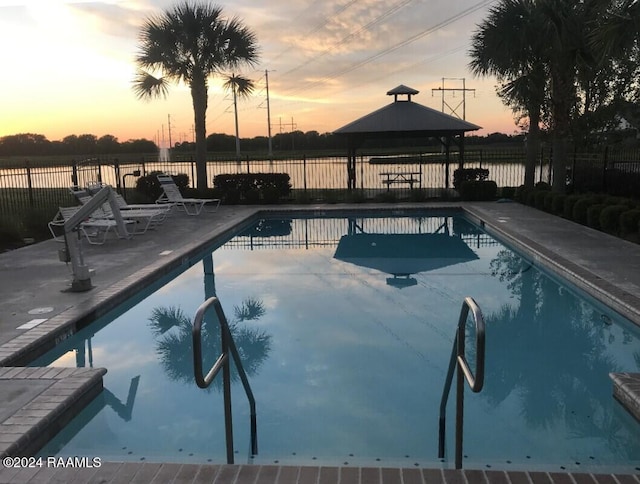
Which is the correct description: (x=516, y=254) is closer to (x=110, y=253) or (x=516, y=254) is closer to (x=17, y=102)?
(x=110, y=253)

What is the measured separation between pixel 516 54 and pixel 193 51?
32.4ft

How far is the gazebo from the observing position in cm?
1797

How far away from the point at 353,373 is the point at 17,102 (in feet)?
62.4

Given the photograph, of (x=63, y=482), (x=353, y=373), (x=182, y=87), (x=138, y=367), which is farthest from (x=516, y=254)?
(x=182, y=87)

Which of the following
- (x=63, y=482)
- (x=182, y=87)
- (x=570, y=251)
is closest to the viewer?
(x=63, y=482)

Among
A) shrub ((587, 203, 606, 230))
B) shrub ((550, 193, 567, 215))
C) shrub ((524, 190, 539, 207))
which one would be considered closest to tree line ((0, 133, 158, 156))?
shrub ((524, 190, 539, 207))

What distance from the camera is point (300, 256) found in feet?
34.8

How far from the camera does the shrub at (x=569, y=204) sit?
12.5m

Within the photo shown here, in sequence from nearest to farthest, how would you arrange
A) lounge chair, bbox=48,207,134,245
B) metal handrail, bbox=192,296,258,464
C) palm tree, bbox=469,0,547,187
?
1. metal handrail, bbox=192,296,258,464
2. lounge chair, bbox=48,207,134,245
3. palm tree, bbox=469,0,547,187

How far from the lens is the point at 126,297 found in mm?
7039

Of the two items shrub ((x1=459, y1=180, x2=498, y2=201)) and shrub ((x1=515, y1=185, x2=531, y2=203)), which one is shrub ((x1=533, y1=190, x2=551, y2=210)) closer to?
shrub ((x1=515, y1=185, x2=531, y2=203))

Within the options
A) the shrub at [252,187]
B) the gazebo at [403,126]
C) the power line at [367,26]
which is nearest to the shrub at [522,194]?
the gazebo at [403,126]

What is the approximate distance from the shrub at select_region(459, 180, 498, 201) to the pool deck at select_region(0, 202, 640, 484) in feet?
9.76

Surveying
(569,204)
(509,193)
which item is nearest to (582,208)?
(569,204)
